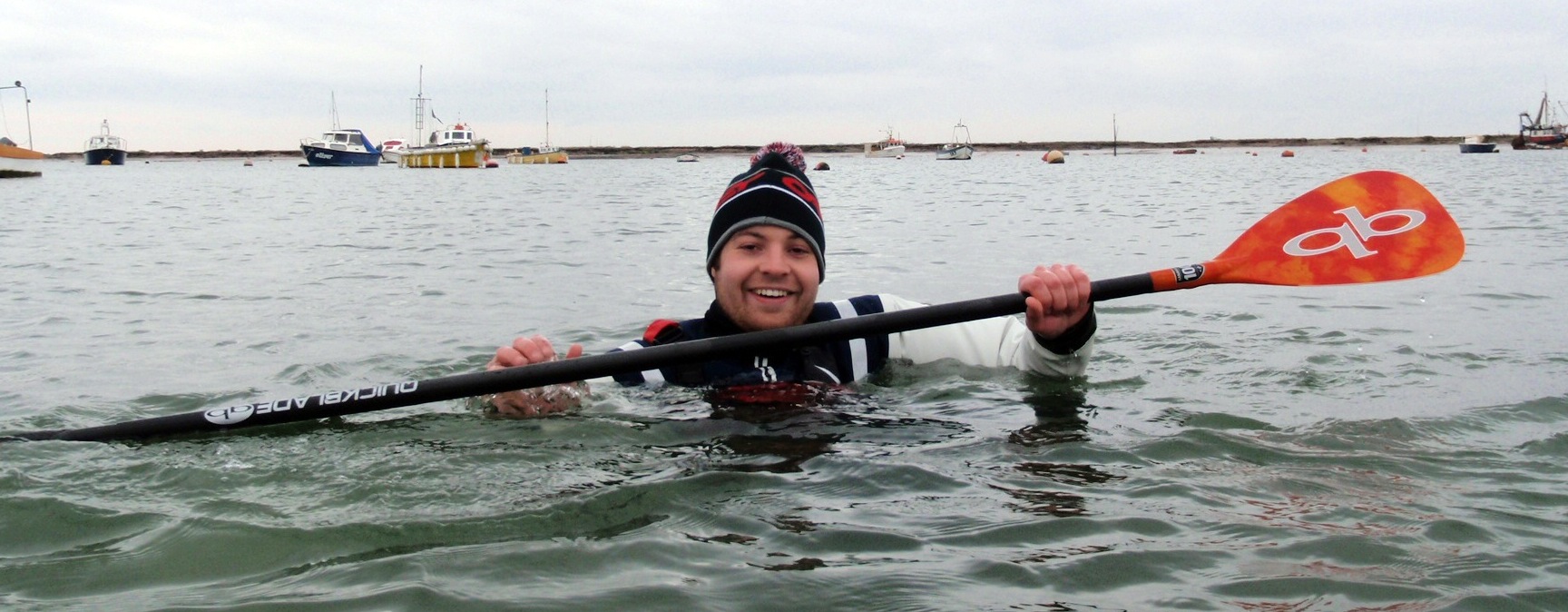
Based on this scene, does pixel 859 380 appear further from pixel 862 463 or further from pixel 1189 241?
pixel 1189 241

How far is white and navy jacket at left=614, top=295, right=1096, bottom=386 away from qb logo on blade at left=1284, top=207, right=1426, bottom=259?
112 centimetres

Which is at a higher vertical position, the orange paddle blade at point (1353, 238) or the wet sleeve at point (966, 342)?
the orange paddle blade at point (1353, 238)

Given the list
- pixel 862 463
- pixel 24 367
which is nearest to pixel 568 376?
pixel 862 463

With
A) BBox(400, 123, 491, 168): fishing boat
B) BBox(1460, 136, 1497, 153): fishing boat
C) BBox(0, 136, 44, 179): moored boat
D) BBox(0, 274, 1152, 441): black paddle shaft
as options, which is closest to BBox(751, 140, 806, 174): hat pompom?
BBox(0, 274, 1152, 441): black paddle shaft

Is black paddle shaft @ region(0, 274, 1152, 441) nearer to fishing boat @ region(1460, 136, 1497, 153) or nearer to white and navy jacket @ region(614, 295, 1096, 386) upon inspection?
white and navy jacket @ region(614, 295, 1096, 386)

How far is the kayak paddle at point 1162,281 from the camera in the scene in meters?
4.03

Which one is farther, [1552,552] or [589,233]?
[589,233]

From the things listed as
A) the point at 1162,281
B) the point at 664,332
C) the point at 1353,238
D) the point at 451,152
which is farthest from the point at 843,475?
the point at 451,152

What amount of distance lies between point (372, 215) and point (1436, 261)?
2017cm

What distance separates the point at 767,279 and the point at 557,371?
2.95ft

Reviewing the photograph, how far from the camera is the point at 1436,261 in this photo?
4.90 meters

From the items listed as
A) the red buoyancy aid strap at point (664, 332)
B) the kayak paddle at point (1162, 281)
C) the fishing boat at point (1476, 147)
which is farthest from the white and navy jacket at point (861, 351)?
the fishing boat at point (1476, 147)

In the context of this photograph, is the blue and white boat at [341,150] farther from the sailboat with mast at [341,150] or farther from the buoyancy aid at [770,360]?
the buoyancy aid at [770,360]

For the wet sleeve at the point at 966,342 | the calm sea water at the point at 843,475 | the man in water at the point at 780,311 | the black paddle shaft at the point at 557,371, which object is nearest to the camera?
the calm sea water at the point at 843,475
